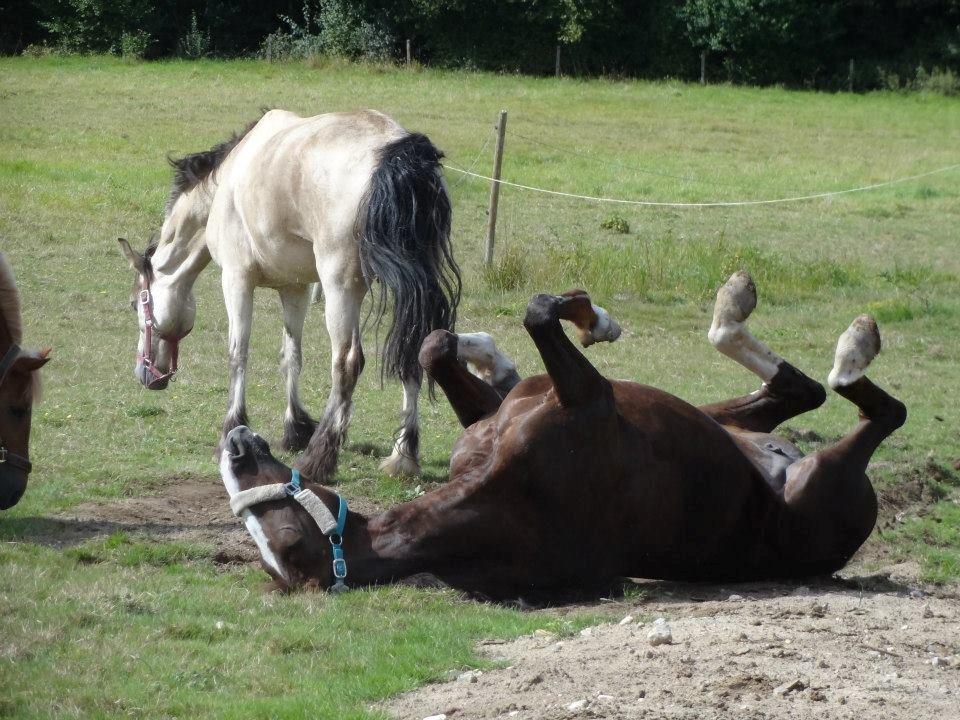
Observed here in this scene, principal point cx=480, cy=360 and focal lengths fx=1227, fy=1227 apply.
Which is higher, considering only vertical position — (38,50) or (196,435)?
(38,50)

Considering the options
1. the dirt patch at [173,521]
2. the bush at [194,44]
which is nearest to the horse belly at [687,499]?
the dirt patch at [173,521]

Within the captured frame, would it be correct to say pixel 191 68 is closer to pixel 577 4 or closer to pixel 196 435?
pixel 577 4

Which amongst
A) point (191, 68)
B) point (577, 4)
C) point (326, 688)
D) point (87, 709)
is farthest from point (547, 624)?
point (577, 4)

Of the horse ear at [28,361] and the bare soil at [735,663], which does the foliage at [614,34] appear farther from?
the bare soil at [735,663]

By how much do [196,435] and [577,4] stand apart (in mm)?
39668

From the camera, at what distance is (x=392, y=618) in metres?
4.34

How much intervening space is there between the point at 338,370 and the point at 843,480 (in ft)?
10.3

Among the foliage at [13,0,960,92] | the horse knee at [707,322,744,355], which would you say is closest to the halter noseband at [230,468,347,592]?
the horse knee at [707,322,744,355]

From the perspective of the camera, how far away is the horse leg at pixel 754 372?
5.58m

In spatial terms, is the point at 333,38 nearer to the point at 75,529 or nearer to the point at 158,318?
the point at 158,318

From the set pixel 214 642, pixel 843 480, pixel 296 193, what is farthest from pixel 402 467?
pixel 214 642

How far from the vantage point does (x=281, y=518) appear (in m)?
4.30

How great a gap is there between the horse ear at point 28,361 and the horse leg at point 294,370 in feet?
8.52

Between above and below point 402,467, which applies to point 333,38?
above
